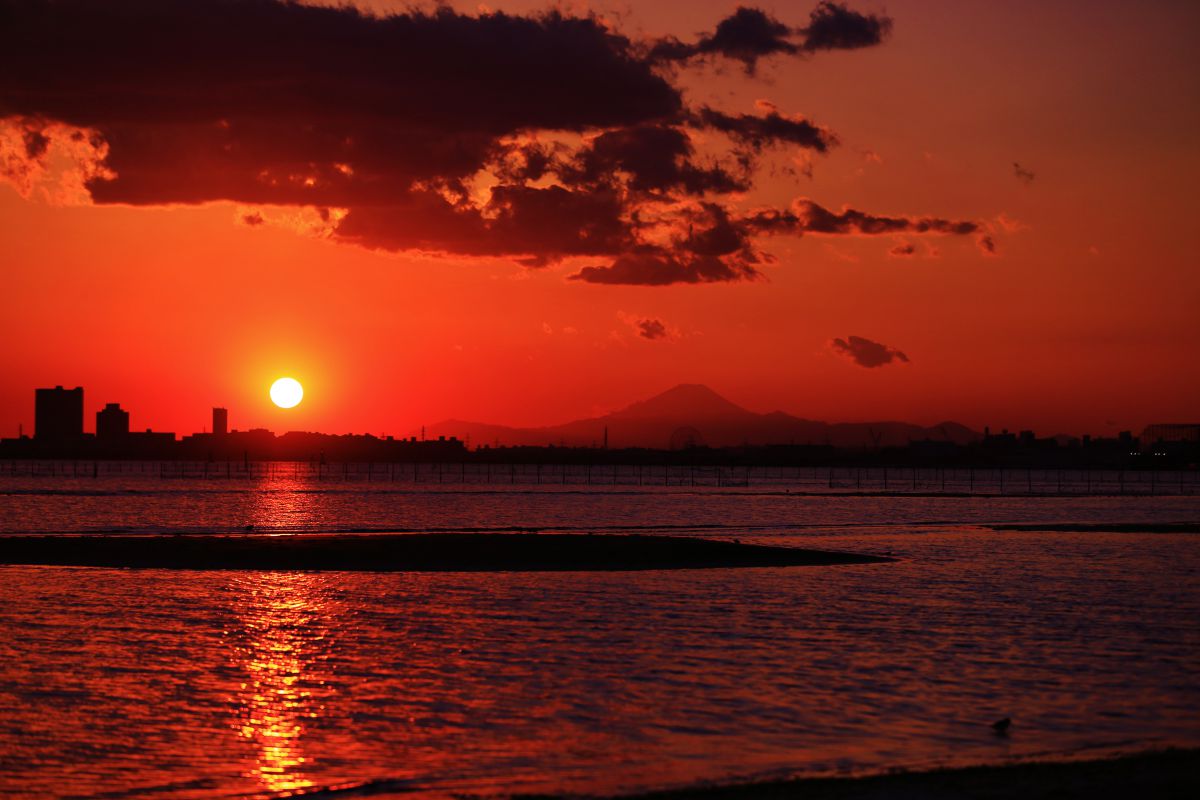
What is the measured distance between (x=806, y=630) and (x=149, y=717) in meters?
16.8

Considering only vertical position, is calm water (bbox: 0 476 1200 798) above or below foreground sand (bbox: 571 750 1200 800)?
below

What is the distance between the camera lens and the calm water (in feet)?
59.3

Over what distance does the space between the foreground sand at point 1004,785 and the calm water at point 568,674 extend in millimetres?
985

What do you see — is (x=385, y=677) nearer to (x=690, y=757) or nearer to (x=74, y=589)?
(x=690, y=757)

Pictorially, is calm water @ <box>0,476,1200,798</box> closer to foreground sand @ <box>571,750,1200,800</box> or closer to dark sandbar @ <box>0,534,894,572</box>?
foreground sand @ <box>571,750,1200,800</box>

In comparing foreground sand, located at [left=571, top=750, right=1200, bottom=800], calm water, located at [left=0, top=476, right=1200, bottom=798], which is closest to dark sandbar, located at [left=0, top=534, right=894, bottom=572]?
calm water, located at [left=0, top=476, right=1200, bottom=798]

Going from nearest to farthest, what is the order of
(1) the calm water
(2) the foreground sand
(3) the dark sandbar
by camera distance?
(2) the foreground sand < (1) the calm water < (3) the dark sandbar

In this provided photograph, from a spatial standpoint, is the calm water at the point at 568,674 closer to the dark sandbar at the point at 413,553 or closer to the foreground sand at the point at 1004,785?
the foreground sand at the point at 1004,785

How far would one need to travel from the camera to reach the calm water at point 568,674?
18.1 m

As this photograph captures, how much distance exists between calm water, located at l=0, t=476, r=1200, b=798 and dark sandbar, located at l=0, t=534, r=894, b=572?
10.9ft

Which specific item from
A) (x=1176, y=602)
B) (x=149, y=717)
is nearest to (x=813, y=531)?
(x=1176, y=602)

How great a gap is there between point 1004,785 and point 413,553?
42080mm

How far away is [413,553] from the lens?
55844 millimetres

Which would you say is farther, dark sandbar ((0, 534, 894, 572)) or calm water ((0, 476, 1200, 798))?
dark sandbar ((0, 534, 894, 572))
